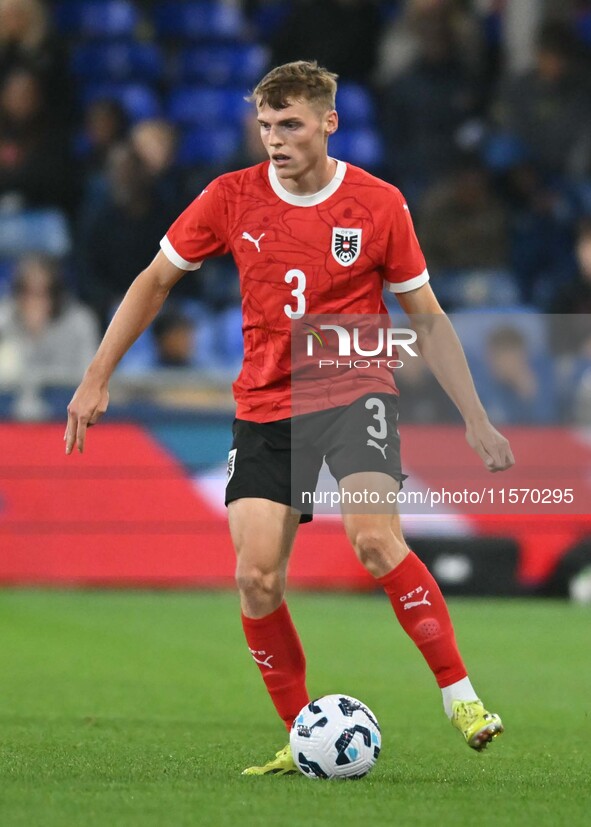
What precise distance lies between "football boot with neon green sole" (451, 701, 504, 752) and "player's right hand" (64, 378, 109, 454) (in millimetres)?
1440

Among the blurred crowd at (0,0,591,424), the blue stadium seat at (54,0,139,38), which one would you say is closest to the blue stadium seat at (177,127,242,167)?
the blurred crowd at (0,0,591,424)

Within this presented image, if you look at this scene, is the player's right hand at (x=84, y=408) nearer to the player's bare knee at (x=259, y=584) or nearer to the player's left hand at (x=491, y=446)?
the player's bare knee at (x=259, y=584)

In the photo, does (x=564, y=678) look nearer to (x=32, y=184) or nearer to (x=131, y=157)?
(x=131, y=157)

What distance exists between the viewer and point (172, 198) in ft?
43.6

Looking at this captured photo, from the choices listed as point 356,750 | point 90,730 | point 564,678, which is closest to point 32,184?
point 564,678

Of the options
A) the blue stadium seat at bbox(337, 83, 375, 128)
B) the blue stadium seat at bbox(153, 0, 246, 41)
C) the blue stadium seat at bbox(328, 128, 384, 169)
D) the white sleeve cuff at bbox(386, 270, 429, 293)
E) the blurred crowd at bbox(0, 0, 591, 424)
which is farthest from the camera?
the blue stadium seat at bbox(153, 0, 246, 41)

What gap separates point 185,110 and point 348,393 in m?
10.5

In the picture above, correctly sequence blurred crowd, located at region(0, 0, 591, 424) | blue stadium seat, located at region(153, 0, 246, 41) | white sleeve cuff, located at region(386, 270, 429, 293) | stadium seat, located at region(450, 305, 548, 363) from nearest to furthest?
white sleeve cuff, located at region(386, 270, 429, 293), stadium seat, located at region(450, 305, 548, 363), blurred crowd, located at region(0, 0, 591, 424), blue stadium seat, located at region(153, 0, 246, 41)

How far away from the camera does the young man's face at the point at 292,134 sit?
495cm

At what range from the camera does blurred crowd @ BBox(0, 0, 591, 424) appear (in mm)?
11664

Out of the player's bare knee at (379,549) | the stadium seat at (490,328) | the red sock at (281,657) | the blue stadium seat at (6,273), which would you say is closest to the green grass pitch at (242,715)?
the red sock at (281,657)

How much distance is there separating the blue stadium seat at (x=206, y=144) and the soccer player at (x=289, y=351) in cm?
952

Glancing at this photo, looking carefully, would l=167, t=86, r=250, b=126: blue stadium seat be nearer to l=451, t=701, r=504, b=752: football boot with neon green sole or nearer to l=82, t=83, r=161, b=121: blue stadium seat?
l=82, t=83, r=161, b=121: blue stadium seat

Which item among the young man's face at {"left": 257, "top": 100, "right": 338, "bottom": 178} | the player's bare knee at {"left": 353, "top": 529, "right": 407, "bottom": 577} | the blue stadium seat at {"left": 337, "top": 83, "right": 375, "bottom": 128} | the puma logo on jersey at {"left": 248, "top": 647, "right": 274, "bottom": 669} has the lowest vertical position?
the puma logo on jersey at {"left": 248, "top": 647, "right": 274, "bottom": 669}
